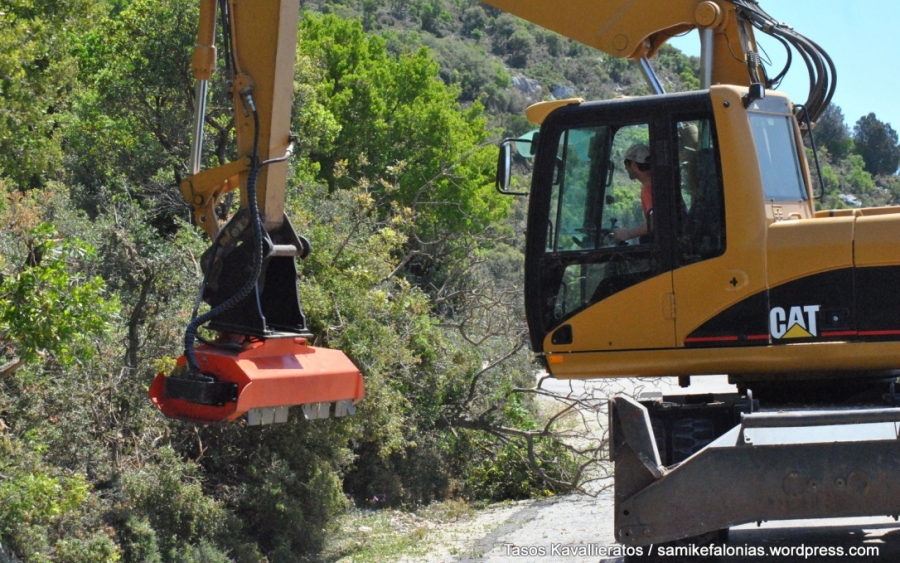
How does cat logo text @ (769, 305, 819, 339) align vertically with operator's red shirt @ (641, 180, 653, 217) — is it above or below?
below

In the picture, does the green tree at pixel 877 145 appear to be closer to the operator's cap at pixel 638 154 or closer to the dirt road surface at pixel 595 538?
the dirt road surface at pixel 595 538

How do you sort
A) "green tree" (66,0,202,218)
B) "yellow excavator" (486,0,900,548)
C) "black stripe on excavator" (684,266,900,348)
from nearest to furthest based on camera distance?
1. "yellow excavator" (486,0,900,548)
2. "black stripe on excavator" (684,266,900,348)
3. "green tree" (66,0,202,218)

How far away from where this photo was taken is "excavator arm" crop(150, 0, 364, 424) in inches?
221

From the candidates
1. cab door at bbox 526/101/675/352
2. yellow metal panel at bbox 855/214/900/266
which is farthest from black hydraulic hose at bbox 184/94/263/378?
yellow metal panel at bbox 855/214/900/266

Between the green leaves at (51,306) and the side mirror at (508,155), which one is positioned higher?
the side mirror at (508,155)

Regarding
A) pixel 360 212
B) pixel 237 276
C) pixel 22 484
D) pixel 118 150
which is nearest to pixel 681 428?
pixel 237 276

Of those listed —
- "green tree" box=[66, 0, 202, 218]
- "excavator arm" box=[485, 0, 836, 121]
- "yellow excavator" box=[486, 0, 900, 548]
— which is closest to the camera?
"yellow excavator" box=[486, 0, 900, 548]

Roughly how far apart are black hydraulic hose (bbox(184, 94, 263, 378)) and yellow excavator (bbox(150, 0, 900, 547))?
18 mm

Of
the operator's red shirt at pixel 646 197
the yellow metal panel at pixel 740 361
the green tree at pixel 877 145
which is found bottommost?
the yellow metal panel at pixel 740 361

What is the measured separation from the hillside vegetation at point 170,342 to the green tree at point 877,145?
155ft

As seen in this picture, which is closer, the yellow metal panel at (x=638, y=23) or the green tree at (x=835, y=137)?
the yellow metal panel at (x=638, y=23)

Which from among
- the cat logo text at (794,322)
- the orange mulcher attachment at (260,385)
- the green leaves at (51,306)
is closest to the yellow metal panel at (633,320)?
the cat logo text at (794,322)

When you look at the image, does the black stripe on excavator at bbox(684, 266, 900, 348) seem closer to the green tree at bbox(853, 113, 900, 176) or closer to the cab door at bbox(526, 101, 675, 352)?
the cab door at bbox(526, 101, 675, 352)

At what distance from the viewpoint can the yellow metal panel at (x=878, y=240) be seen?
5477 millimetres
